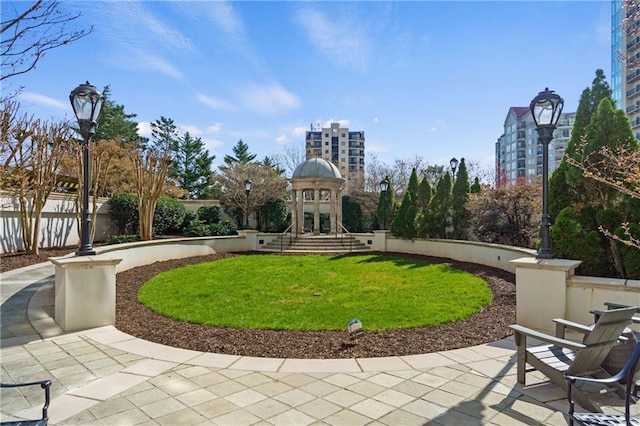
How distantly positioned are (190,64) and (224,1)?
2.97m

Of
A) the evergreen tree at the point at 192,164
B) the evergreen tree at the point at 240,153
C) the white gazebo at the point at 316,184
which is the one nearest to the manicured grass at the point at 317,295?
the white gazebo at the point at 316,184

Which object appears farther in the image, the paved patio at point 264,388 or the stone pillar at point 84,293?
the stone pillar at point 84,293

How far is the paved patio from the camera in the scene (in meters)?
3.09

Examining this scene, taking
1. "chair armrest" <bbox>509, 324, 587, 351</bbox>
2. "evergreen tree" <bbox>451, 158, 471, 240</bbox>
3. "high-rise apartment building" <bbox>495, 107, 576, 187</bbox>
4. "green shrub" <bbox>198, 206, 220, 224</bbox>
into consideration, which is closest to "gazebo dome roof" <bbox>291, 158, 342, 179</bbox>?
"green shrub" <bbox>198, 206, 220, 224</bbox>

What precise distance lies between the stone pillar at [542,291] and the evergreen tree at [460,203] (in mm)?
9475

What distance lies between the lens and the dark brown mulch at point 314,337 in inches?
189

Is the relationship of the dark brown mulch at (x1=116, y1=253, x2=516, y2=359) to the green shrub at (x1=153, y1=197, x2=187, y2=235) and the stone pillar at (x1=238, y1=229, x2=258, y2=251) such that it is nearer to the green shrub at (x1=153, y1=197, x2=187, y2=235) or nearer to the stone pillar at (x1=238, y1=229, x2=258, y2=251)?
the stone pillar at (x1=238, y1=229, x2=258, y2=251)

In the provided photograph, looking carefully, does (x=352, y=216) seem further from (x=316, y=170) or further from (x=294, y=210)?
(x=316, y=170)

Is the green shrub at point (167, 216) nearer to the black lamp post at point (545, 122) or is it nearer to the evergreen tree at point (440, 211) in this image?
the evergreen tree at point (440, 211)

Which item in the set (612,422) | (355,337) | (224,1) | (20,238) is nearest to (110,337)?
(355,337)

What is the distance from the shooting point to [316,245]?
1897 centimetres

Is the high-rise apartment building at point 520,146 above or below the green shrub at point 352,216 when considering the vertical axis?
above

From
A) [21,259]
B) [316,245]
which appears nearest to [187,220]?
[316,245]

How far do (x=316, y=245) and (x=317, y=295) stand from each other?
10.6 m
